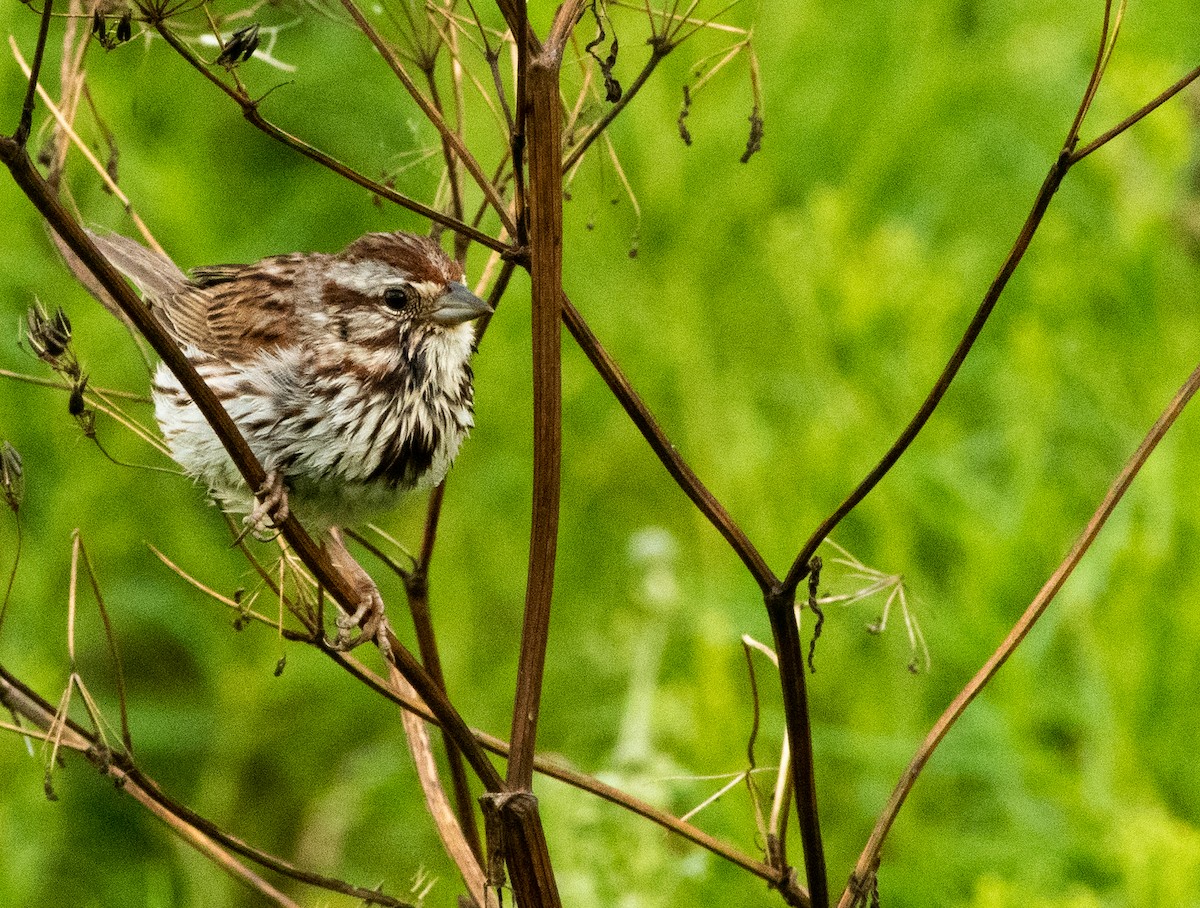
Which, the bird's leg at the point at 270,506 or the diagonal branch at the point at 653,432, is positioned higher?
the diagonal branch at the point at 653,432

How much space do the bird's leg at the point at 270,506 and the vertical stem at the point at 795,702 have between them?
0.58 meters

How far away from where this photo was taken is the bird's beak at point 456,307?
2502 millimetres

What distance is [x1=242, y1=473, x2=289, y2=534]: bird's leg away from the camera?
202 cm

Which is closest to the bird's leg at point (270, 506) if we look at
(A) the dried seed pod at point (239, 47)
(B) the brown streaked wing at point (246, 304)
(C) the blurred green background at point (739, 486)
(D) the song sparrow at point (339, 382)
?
(D) the song sparrow at point (339, 382)

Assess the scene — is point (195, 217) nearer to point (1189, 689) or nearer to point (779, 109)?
point (779, 109)

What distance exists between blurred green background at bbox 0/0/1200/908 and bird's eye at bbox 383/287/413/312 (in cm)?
37

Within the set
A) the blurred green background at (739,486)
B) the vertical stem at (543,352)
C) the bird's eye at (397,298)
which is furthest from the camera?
the blurred green background at (739,486)

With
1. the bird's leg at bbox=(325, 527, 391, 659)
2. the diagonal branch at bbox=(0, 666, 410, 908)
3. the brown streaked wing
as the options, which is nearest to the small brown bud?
the diagonal branch at bbox=(0, 666, 410, 908)

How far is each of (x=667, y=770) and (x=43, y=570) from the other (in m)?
1.42

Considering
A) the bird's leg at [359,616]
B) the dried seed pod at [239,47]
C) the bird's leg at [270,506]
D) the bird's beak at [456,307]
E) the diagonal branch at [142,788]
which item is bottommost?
the diagonal branch at [142,788]

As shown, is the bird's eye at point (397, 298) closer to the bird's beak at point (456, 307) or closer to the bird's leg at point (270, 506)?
the bird's beak at point (456, 307)

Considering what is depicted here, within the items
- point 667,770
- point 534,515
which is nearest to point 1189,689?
point 667,770

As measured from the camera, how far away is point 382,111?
14.2 feet

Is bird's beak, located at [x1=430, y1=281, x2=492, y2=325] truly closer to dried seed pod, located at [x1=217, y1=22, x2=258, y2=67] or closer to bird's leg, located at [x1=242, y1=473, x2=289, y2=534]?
bird's leg, located at [x1=242, y1=473, x2=289, y2=534]
